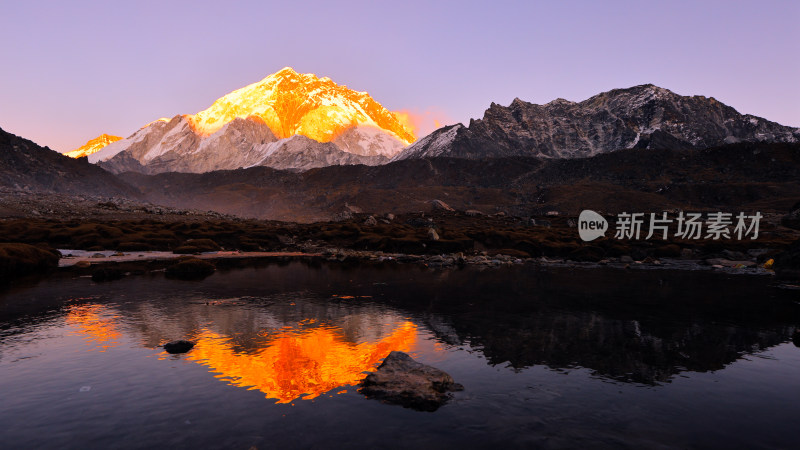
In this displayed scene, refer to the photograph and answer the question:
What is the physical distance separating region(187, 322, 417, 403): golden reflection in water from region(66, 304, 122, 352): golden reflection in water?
11.6 feet

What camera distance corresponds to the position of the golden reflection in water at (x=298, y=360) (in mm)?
13922

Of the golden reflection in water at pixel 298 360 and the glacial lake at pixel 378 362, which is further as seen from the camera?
the golden reflection in water at pixel 298 360

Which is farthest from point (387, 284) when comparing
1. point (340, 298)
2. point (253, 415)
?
point (253, 415)

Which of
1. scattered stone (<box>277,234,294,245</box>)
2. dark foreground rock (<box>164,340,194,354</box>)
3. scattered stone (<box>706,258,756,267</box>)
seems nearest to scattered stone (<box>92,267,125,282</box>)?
dark foreground rock (<box>164,340,194,354</box>)

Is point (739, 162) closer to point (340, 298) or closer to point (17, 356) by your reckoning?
point (340, 298)

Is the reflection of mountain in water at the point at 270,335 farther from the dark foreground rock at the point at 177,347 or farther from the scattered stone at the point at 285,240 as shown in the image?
the scattered stone at the point at 285,240

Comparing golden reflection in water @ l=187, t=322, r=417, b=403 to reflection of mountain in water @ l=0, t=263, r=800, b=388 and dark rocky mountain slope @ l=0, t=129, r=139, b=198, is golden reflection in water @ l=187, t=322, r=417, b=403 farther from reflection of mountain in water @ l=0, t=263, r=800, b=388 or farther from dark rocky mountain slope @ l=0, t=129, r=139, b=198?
dark rocky mountain slope @ l=0, t=129, r=139, b=198

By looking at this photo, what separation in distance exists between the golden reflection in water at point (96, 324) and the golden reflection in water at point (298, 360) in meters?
3.52

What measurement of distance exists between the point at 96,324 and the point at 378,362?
1413cm

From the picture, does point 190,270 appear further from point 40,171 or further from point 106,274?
point 40,171

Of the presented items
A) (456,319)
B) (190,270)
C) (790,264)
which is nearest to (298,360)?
(456,319)

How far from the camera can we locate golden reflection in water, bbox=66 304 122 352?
58.9 ft

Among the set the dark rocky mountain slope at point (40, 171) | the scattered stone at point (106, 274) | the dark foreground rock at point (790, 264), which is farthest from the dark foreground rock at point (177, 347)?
the dark rocky mountain slope at point (40, 171)

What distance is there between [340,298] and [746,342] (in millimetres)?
21783
